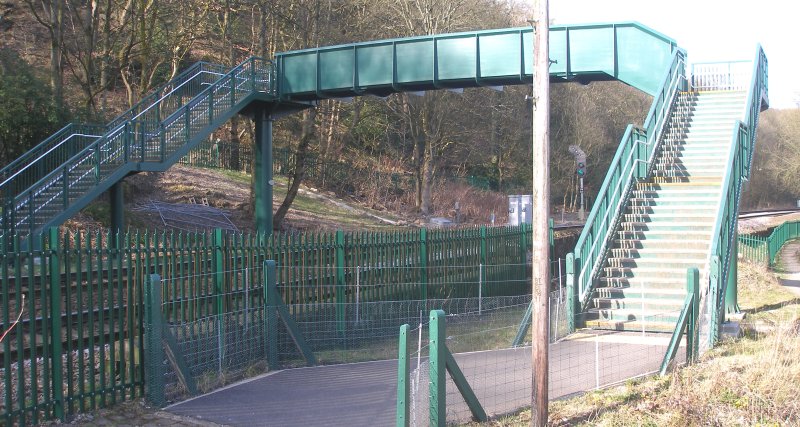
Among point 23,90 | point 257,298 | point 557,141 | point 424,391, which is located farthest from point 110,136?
point 557,141

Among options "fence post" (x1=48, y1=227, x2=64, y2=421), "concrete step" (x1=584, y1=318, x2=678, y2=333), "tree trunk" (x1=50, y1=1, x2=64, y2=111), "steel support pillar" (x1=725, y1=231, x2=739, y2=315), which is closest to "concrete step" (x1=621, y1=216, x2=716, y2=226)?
"steel support pillar" (x1=725, y1=231, x2=739, y2=315)

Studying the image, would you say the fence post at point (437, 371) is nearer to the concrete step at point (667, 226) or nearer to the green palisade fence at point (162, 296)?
the green palisade fence at point (162, 296)

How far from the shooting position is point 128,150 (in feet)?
52.7

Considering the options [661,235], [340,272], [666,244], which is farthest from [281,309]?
[661,235]

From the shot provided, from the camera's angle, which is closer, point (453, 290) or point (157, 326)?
point (157, 326)

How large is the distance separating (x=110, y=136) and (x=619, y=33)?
1242 cm

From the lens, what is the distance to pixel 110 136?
15.9 metres

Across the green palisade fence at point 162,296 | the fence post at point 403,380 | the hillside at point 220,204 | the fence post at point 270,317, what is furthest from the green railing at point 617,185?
the hillside at point 220,204

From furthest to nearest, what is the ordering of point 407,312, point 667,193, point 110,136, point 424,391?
point 667,193, point 110,136, point 407,312, point 424,391

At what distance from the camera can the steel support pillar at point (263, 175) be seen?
2072 cm

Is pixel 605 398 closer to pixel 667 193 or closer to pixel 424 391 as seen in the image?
pixel 424 391

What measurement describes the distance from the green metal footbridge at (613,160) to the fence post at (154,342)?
6.27m

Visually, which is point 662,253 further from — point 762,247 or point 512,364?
point 762,247

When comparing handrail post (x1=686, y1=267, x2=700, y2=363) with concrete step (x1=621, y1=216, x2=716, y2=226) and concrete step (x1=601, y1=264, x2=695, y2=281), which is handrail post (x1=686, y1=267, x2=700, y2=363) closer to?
concrete step (x1=601, y1=264, x2=695, y2=281)
